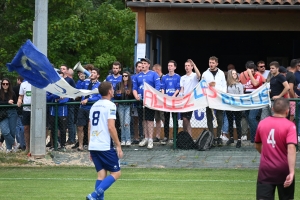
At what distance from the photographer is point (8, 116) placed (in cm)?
1862

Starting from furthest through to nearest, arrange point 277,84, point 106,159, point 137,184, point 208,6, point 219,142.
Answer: point 208,6
point 219,142
point 277,84
point 137,184
point 106,159

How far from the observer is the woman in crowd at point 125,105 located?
1830cm

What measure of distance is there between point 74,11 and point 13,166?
17.5m

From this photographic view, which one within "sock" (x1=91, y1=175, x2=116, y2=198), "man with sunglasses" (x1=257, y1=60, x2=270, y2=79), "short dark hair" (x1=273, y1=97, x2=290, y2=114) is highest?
"man with sunglasses" (x1=257, y1=60, x2=270, y2=79)

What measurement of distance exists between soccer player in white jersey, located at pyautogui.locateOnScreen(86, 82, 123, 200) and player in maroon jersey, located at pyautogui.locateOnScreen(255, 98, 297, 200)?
2.70m

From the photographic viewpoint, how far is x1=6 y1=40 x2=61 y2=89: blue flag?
17.2m

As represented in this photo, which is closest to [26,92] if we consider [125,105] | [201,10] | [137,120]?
[125,105]

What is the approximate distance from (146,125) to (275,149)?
9.32 m

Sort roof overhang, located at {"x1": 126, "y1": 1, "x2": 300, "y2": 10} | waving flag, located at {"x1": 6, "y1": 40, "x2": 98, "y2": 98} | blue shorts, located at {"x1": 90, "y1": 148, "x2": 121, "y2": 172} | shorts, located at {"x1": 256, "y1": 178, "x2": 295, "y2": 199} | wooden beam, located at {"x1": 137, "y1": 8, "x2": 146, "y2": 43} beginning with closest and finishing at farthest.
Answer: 1. shorts, located at {"x1": 256, "y1": 178, "x2": 295, "y2": 199}
2. blue shorts, located at {"x1": 90, "y1": 148, "x2": 121, "y2": 172}
3. waving flag, located at {"x1": 6, "y1": 40, "x2": 98, "y2": 98}
4. roof overhang, located at {"x1": 126, "y1": 1, "x2": 300, "y2": 10}
5. wooden beam, located at {"x1": 137, "y1": 8, "x2": 146, "y2": 43}

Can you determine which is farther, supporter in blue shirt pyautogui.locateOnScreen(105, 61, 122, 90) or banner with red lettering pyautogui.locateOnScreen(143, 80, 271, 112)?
supporter in blue shirt pyautogui.locateOnScreen(105, 61, 122, 90)

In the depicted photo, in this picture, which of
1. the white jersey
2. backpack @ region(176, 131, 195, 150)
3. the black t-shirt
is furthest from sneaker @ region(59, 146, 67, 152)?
the white jersey

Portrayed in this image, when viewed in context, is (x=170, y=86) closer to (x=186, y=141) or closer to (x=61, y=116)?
(x=186, y=141)

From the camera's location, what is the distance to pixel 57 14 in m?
33.5

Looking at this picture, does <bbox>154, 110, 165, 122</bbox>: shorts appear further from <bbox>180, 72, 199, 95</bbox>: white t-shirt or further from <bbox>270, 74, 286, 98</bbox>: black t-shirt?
<bbox>270, 74, 286, 98</bbox>: black t-shirt
